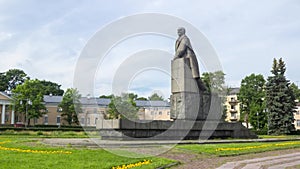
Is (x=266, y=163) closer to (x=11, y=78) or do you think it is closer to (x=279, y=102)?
(x=279, y=102)

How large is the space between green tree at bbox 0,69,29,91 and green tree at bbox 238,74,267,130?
54.9 metres

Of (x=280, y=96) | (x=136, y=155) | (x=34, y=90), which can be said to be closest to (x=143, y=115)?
(x=280, y=96)

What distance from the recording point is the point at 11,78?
8700 centimetres

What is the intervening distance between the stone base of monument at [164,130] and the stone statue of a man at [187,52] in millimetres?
2348

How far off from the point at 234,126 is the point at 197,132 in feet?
8.97

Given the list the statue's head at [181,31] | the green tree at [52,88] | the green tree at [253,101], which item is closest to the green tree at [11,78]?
→ the green tree at [52,88]

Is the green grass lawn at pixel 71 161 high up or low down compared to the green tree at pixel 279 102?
down

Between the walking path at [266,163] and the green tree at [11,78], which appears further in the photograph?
the green tree at [11,78]

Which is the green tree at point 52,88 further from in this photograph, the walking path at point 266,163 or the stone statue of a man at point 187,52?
the walking path at point 266,163

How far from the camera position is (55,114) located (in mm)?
77938

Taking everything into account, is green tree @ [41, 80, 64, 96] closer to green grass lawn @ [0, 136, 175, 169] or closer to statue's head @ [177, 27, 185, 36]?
statue's head @ [177, 27, 185, 36]

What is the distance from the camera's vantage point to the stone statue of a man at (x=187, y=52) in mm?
18891

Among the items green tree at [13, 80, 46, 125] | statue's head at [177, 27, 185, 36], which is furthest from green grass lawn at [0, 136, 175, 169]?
green tree at [13, 80, 46, 125]

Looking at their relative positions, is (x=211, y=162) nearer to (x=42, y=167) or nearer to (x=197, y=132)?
(x=42, y=167)
